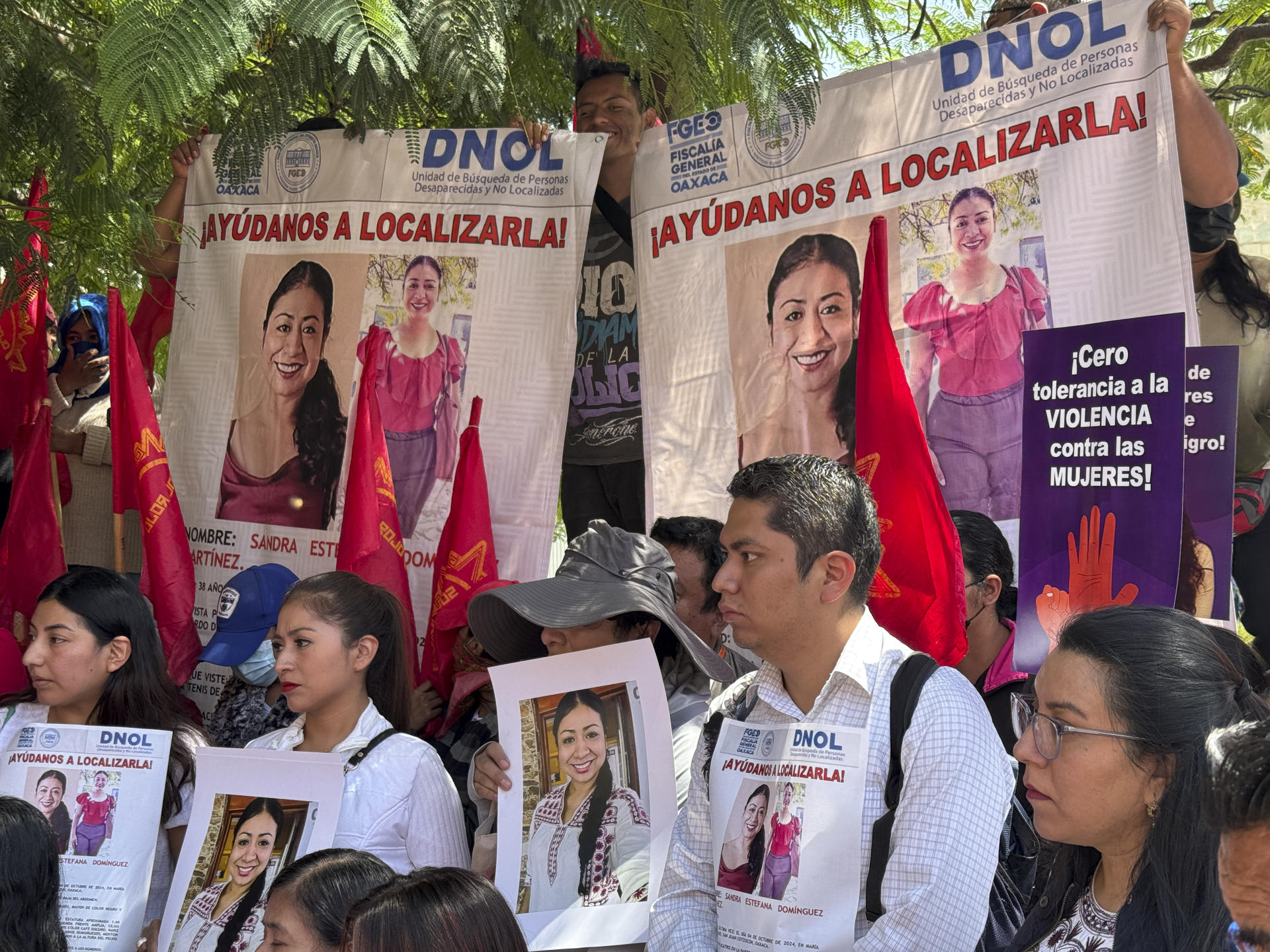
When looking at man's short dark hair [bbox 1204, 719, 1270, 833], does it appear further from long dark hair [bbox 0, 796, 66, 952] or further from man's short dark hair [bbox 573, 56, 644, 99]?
Answer: man's short dark hair [bbox 573, 56, 644, 99]

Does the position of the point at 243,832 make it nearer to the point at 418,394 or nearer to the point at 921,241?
the point at 418,394

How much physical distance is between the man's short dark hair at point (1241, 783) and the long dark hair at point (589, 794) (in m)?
1.78

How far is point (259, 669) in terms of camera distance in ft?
13.9

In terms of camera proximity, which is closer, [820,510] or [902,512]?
[820,510]

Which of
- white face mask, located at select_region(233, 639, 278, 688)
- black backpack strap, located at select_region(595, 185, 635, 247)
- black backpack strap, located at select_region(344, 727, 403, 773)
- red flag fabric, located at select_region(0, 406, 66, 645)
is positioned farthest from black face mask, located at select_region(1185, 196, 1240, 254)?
red flag fabric, located at select_region(0, 406, 66, 645)

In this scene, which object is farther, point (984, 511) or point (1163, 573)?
point (984, 511)

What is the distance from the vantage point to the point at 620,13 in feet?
12.0

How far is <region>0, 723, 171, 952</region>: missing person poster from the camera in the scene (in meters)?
3.10

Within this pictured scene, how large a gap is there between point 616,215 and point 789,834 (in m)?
2.81

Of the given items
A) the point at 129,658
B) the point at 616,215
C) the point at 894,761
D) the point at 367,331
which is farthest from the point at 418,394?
the point at 894,761

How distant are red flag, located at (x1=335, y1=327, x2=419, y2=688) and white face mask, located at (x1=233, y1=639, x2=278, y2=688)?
0.35 meters

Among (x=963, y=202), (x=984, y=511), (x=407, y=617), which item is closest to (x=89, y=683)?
(x=407, y=617)

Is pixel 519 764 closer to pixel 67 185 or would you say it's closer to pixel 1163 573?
pixel 1163 573

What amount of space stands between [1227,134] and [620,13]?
1636 millimetres
